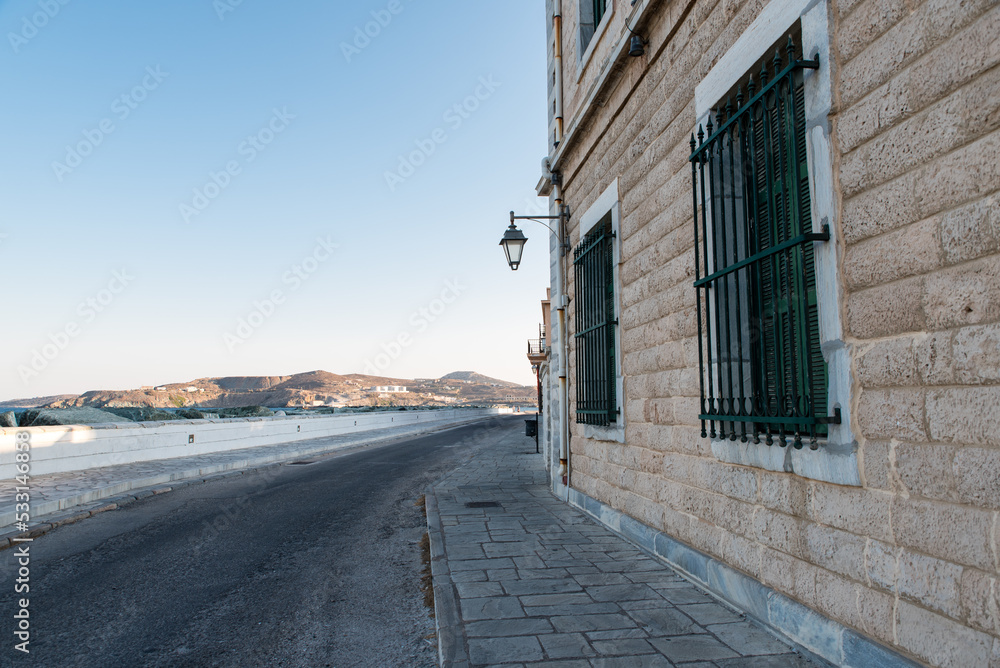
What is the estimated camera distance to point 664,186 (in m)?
5.40

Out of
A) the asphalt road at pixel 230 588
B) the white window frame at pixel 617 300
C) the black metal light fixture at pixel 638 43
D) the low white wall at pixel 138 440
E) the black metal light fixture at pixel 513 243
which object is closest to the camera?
the asphalt road at pixel 230 588

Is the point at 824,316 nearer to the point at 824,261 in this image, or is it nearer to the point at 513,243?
the point at 824,261

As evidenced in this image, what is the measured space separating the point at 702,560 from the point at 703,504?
41 centimetres

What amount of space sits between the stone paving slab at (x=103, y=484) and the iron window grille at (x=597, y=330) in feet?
21.3

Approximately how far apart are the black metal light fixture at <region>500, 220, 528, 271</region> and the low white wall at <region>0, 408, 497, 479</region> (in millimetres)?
9157

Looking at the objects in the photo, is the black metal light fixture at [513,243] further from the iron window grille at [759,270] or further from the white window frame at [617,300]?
the iron window grille at [759,270]

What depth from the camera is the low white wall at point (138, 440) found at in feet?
36.8

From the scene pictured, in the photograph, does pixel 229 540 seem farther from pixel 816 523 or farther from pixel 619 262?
pixel 816 523

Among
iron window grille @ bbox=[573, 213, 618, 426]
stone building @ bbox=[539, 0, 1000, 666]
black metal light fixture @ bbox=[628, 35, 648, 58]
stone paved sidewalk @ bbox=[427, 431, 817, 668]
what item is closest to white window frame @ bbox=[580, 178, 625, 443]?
iron window grille @ bbox=[573, 213, 618, 426]

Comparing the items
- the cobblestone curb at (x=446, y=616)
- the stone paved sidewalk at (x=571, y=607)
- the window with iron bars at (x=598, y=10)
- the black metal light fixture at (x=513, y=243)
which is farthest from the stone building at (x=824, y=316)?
the black metal light fixture at (x=513, y=243)

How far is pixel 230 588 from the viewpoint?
4855 millimetres

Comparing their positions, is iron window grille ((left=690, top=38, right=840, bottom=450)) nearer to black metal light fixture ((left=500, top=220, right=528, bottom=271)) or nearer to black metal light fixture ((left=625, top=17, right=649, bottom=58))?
black metal light fixture ((left=625, top=17, right=649, bottom=58))

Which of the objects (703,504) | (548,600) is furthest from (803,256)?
(548,600)

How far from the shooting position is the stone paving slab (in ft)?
25.2
